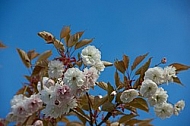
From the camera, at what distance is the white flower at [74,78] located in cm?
65

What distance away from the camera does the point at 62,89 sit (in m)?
0.65

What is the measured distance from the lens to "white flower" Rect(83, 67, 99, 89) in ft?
2.18

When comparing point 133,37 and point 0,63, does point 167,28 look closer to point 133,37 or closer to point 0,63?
point 133,37

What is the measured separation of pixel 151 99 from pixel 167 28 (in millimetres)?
788

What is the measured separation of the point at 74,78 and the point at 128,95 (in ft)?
0.39

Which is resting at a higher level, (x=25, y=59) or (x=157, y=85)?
(x=25, y=59)

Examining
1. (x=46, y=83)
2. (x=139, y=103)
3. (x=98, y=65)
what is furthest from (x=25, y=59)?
(x=139, y=103)

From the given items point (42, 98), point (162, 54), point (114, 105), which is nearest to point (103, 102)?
point (114, 105)

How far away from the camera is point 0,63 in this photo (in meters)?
1.40

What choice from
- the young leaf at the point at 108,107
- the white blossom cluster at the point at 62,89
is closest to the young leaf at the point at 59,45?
the white blossom cluster at the point at 62,89

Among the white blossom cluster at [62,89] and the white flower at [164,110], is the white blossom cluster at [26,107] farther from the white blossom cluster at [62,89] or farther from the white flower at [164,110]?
the white flower at [164,110]

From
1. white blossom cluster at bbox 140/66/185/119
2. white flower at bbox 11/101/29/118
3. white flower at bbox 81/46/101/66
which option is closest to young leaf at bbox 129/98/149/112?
white blossom cluster at bbox 140/66/185/119

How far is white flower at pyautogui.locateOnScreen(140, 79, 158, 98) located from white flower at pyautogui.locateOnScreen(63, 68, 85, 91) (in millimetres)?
126

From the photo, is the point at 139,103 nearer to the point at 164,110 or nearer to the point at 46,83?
the point at 164,110
